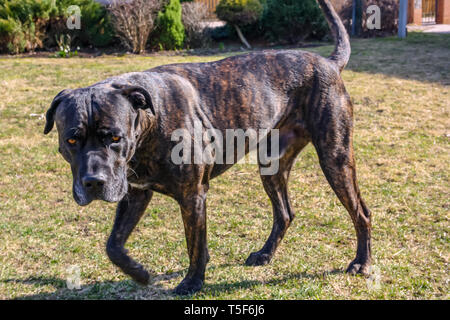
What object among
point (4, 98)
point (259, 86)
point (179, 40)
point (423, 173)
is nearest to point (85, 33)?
point (179, 40)

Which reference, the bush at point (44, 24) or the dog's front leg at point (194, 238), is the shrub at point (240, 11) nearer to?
the bush at point (44, 24)

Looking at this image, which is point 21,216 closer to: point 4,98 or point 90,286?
point 90,286

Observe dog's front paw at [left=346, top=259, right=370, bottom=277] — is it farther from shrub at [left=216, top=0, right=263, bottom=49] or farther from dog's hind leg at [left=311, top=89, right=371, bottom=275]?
shrub at [left=216, top=0, right=263, bottom=49]

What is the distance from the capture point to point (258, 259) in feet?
14.7

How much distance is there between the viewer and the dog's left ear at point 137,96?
10.6 ft

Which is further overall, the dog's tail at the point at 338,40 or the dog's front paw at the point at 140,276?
the dog's tail at the point at 338,40

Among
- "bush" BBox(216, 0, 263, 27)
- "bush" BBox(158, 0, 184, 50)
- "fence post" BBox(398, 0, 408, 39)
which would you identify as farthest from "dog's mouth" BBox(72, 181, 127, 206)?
"fence post" BBox(398, 0, 408, 39)

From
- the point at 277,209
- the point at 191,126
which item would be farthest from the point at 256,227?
the point at 191,126

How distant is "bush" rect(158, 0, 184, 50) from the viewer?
1384 centimetres

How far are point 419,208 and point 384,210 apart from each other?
0.37 metres

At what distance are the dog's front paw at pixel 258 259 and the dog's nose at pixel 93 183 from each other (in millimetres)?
1829

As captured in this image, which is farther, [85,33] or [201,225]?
[85,33]

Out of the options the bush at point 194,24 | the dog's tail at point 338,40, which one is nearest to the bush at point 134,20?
the bush at point 194,24

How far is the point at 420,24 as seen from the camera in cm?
1880
